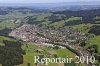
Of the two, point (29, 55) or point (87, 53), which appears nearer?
point (29, 55)

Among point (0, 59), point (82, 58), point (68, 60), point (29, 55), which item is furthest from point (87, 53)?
point (0, 59)

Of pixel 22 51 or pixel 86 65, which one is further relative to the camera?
pixel 22 51

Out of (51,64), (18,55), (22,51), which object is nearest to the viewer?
(51,64)

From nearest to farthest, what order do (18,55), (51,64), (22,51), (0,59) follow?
(51,64)
(0,59)
(18,55)
(22,51)

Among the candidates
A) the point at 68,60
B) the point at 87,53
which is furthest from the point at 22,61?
the point at 87,53

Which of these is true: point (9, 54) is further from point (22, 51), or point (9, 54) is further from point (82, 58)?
point (82, 58)

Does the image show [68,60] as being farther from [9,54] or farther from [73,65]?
[9,54]

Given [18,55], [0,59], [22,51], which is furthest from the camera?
[22,51]

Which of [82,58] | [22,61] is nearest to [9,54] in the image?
[22,61]

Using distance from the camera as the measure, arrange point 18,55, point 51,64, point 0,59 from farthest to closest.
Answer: point 18,55, point 0,59, point 51,64
